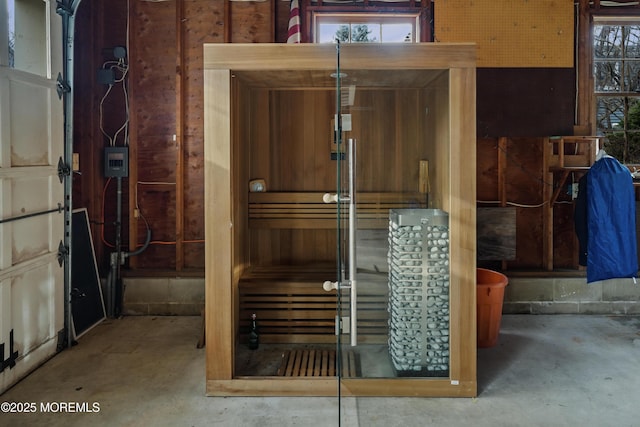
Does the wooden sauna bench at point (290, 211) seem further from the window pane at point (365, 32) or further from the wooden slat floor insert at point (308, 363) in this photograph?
the window pane at point (365, 32)

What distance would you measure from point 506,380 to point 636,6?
3720 mm

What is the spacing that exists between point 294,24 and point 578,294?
3.56m

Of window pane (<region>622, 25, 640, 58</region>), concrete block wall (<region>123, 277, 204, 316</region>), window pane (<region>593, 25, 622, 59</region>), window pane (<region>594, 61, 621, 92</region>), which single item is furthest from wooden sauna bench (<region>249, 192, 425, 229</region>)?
window pane (<region>622, 25, 640, 58</region>)

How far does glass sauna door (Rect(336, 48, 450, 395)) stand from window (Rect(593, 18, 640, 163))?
8.82 ft

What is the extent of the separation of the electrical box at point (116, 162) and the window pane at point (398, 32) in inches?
104

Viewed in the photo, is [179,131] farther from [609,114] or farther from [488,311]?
[609,114]

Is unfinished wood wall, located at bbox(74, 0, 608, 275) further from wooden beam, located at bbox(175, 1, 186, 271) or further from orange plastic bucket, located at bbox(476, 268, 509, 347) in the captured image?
orange plastic bucket, located at bbox(476, 268, 509, 347)

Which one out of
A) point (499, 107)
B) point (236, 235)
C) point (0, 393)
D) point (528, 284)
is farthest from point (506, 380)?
point (0, 393)

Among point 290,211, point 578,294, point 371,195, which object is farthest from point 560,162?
point 371,195

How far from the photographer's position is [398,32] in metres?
4.73

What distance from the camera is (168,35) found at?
4.65 metres

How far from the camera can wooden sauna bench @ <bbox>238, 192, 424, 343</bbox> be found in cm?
379

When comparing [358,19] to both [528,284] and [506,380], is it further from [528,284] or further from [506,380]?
[506,380]

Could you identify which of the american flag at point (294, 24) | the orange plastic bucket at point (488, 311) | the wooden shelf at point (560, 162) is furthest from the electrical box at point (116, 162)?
the wooden shelf at point (560, 162)
